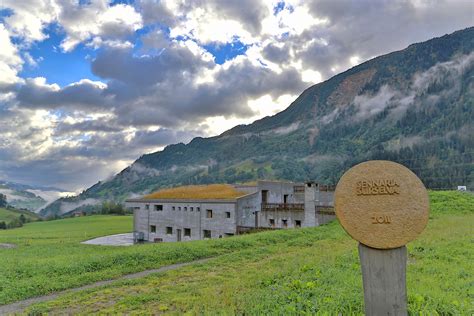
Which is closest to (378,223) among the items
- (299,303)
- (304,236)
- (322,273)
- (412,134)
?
(299,303)

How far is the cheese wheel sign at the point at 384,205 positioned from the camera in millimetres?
7043

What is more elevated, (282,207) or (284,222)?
(282,207)

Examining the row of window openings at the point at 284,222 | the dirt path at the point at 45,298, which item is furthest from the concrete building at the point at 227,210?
the dirt path at the point at 45,298

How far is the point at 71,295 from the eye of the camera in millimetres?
12398

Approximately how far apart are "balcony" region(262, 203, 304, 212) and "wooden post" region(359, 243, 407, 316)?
29.8 meters

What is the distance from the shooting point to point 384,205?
721 cm

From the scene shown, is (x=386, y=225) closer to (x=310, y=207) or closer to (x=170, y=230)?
(x=310, y=207)

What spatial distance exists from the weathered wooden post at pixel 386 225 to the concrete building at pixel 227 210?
28.5m

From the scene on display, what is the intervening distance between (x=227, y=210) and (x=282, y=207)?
589 centimetres

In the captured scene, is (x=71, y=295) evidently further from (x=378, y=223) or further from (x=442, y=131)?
(x=442, y=131)

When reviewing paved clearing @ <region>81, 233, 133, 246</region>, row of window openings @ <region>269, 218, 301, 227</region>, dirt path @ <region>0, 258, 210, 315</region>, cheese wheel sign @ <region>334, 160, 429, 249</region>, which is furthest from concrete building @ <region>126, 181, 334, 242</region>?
cheese wheel sign @ <region>334, 160, 429, 249</region>

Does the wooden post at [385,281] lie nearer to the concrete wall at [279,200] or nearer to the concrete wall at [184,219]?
the concrete wall at [279,200]

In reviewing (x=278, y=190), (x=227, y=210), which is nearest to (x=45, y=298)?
(x=227, y=210)

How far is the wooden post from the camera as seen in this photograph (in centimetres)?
Result: 704
